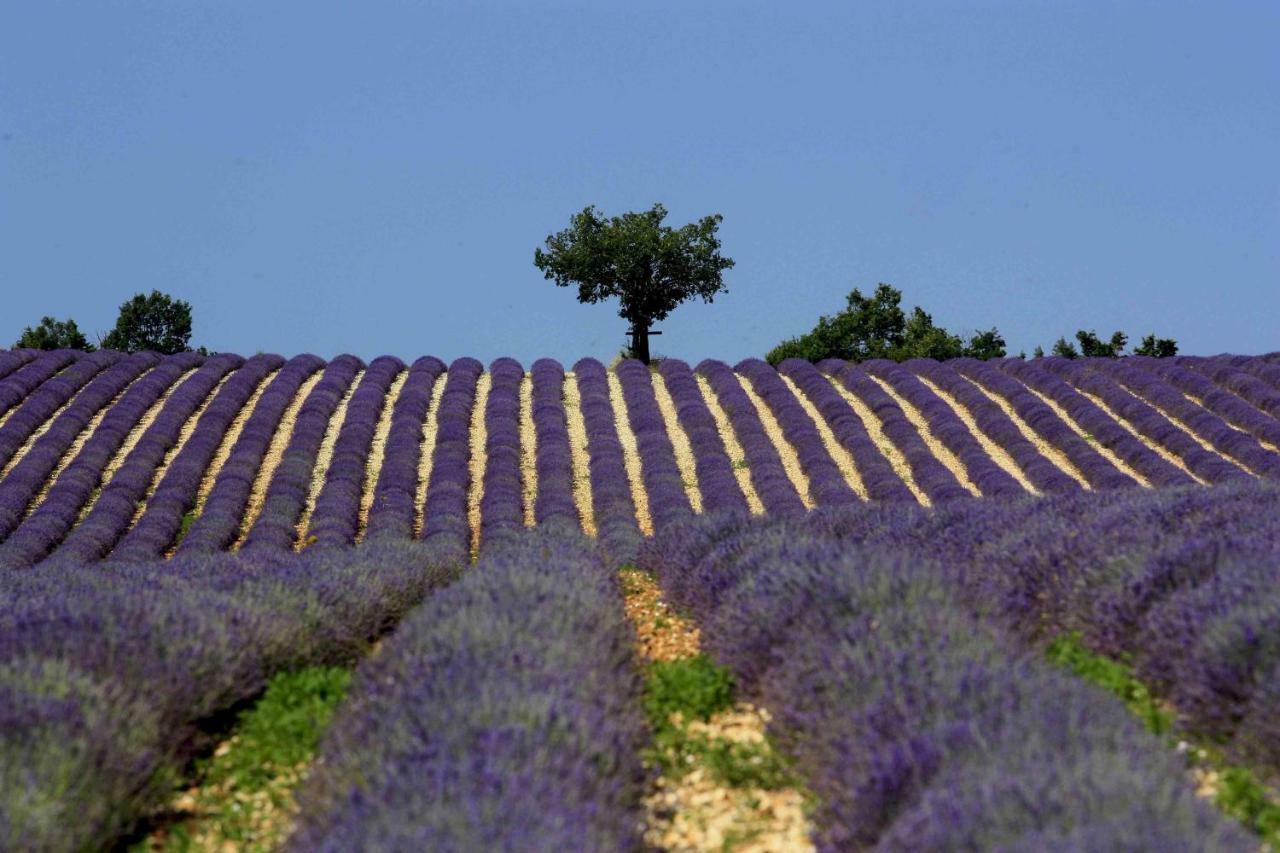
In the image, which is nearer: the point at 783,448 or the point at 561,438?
the point at 783,448

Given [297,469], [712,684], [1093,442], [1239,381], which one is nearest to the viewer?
[712,684]

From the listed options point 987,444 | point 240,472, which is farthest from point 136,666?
point 987,444

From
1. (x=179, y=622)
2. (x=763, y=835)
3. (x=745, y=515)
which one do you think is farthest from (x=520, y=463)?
(x=763, y=835)

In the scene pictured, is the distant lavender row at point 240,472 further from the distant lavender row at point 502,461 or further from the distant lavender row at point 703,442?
the distant lavender row at point 703,442

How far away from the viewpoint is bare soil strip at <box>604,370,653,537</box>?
78.3 feet

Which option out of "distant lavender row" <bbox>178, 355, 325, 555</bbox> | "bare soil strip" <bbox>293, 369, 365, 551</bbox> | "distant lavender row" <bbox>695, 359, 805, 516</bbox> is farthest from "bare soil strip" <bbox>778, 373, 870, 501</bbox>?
"distant lavender row" <bbox>178, 355, 325, 555</bbox>

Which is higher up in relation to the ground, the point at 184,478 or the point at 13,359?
the point at 13,359

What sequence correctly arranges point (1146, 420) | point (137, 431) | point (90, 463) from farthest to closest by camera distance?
1. point (137, 431)
2. point (1146, 420)
3. point (90, 463)

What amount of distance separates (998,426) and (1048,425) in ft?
3.18

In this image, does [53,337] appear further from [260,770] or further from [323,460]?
[260,770]

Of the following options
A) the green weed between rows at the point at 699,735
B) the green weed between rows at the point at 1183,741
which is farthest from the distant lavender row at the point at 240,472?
the green weed between rows at the point at 1183,741

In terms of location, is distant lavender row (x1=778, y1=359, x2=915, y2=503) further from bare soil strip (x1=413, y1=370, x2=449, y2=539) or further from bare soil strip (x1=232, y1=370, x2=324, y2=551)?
bare soil strip (x1=232, y1=370, x2=324, y2=551)

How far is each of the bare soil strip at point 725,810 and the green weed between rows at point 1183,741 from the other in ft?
4.86

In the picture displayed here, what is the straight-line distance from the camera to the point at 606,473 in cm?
2575
